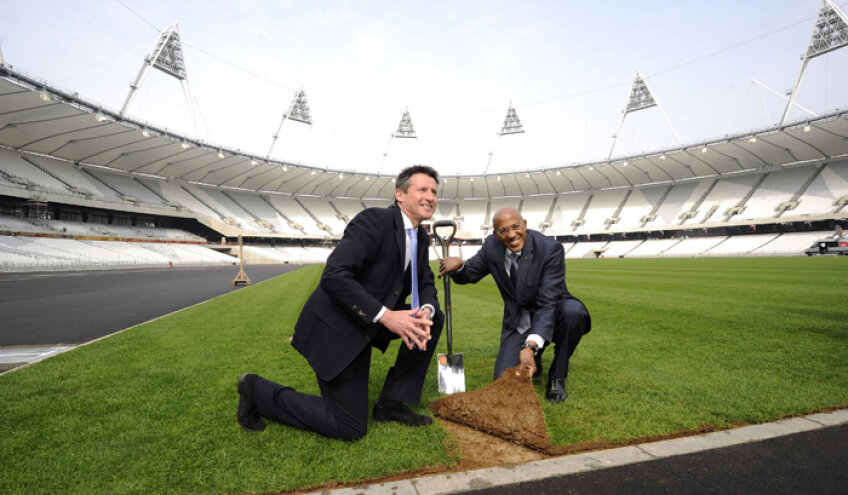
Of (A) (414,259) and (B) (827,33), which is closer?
(A) (414,259)

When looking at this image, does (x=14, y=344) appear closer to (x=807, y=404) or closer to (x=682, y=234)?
(x=807, y=404)

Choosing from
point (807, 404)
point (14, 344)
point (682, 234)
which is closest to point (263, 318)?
point (14, 344)

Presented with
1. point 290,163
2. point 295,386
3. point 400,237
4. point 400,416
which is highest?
point 290,163

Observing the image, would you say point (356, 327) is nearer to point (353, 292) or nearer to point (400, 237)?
point (353, 292)

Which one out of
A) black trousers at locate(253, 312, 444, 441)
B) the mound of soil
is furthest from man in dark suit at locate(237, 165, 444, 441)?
the mound of soil

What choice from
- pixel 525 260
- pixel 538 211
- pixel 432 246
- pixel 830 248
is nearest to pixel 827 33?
pixel 830 248

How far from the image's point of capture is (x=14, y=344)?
5082mm

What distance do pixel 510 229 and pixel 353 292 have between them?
1.42 meters

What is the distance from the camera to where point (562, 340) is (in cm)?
308

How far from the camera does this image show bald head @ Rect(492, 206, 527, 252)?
3055 millimetres

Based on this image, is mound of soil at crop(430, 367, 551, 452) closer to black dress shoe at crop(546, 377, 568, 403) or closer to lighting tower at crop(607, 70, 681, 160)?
black dress shoe at crop(546, 377, 568, 403)

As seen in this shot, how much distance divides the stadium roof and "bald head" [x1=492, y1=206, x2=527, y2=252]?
119 ft

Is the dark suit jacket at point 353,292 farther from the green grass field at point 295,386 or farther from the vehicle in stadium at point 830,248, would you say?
the vehicle in stadium at point 830,248

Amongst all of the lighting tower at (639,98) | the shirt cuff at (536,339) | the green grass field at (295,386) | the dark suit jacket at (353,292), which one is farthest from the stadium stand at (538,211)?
the dark suit jacket at (353,292)
